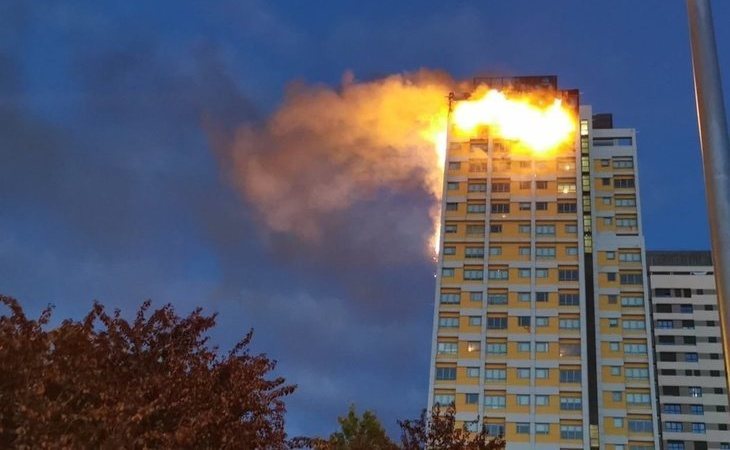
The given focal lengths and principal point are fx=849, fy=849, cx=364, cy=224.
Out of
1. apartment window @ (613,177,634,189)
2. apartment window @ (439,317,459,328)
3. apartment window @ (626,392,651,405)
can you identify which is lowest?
apartment window @ (626,392,651,405)

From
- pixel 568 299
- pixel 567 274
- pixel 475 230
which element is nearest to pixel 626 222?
pixel 567 274

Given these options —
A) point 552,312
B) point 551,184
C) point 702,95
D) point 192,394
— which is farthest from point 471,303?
point 702,95

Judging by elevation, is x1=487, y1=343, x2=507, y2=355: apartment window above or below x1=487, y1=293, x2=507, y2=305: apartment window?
below

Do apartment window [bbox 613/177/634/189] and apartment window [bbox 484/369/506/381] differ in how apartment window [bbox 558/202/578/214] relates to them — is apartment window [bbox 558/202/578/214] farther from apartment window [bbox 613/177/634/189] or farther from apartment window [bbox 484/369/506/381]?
apartment window [bbox 484/369/506/381]

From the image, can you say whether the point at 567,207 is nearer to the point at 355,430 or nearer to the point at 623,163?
the point at 623,163

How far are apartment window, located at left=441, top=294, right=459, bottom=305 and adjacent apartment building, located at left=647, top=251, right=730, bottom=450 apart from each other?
3214 centimetres

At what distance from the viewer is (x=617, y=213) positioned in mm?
76375

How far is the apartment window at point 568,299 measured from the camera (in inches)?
2800

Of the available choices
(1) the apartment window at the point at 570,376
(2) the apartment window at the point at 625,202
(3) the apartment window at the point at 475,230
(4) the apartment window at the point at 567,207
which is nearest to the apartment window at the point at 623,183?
(2) the apartment window at the point at 625,202

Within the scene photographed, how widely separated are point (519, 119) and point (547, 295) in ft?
59.0

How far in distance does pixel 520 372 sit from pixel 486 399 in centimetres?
367

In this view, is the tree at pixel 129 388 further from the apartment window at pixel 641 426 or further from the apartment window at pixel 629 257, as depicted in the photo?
the apartment window at pixel 629 257

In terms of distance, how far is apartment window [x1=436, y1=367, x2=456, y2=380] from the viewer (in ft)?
226

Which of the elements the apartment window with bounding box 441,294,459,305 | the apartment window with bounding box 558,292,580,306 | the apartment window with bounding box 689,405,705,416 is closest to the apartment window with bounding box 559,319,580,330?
the apartment window with bounding box 558,292,580,306
